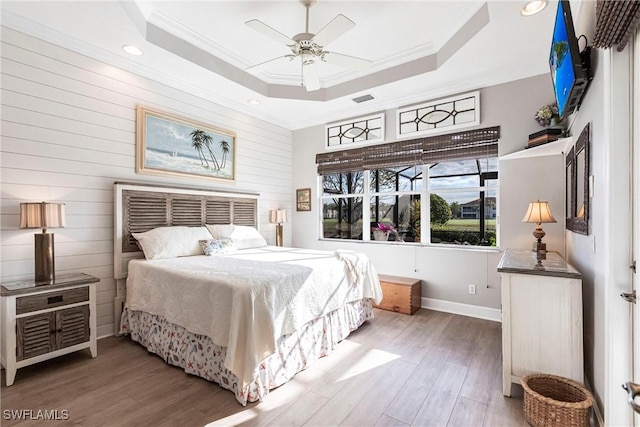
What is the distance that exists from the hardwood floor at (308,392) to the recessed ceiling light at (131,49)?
2993 millimetres

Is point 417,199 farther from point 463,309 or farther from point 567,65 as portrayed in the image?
point 567,65

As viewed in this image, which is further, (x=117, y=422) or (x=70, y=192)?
(x=70, y=192)

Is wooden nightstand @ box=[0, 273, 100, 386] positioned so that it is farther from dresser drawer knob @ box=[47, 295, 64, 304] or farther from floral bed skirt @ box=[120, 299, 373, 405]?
floral bed skirt @ box=[120, 299, 373, 405]

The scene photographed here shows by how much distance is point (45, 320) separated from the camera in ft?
7.98

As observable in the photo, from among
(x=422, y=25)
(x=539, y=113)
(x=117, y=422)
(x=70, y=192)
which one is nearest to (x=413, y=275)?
(x=539, y=113)

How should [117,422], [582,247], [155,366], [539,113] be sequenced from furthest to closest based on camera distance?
[539,113]
[155,366]
[582,247]
[117,422]

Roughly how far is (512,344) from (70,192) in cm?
403

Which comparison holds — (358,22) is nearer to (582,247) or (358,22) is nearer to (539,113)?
(539,113)

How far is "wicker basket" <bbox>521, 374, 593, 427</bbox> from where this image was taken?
5.44 ft

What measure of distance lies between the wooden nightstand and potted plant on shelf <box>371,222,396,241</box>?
11.7ft

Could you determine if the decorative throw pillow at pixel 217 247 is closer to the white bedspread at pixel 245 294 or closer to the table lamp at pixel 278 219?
the white bedspread at pixel 245 294

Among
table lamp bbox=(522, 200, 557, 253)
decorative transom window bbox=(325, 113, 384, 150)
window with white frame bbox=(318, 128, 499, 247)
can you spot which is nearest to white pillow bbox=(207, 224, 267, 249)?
window with white frame bbox=(318, 128, 499, 247)

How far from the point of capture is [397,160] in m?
4.40

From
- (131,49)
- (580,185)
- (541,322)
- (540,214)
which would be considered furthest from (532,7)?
(131,49)
